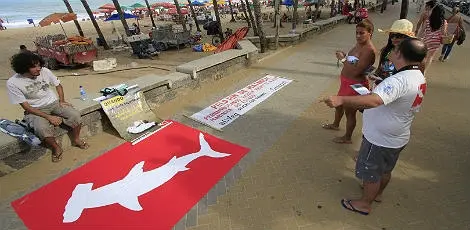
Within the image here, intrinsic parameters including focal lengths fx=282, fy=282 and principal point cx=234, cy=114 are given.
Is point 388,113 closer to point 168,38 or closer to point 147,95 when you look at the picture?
point 147,95

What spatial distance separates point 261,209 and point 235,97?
11.8ft

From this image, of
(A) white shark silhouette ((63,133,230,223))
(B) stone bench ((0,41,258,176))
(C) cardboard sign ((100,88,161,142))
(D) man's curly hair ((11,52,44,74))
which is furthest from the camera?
(C) cardboard sign ((100,88,161,142))

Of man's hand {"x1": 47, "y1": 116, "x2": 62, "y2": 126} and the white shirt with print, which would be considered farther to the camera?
man's hand {"x1": 47, "y1": 116, "x2": 62, "y2": 126}

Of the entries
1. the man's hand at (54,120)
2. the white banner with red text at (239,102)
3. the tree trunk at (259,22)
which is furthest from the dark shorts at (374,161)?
the tree trunk at (259,22)

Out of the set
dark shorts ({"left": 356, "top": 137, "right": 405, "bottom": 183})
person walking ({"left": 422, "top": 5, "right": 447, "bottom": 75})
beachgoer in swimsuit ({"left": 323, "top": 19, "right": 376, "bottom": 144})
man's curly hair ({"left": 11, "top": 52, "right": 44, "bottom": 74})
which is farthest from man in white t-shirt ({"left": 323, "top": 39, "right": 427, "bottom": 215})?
person walking ({"left": 422, "top": 5, "right": 447, "bottom": 75})

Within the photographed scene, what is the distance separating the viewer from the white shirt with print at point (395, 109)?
221cm

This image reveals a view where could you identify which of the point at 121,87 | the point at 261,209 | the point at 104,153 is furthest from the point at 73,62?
the point at 261,209

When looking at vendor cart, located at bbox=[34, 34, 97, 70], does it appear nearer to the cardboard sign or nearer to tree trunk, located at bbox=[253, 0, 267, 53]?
tree trunk, located at bbox=[253, 0, 267, 53]

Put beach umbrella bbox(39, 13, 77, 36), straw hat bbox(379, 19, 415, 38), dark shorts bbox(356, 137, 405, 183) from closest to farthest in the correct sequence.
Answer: dark shorts bbox(356, 137, 405, 183) < straw hat bbox(379, 19, 415, 38) < beach umbrella bbox(39, 13, 77, 36)

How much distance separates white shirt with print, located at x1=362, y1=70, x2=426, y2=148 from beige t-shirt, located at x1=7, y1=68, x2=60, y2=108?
14.3 ft

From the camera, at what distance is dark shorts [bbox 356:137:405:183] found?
2.62 m

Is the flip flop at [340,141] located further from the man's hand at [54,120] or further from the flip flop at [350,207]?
the man's hand at [54,120]

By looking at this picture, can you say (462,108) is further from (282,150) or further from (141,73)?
(141,73)

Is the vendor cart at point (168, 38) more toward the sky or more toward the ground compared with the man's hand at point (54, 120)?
more toward the ground
